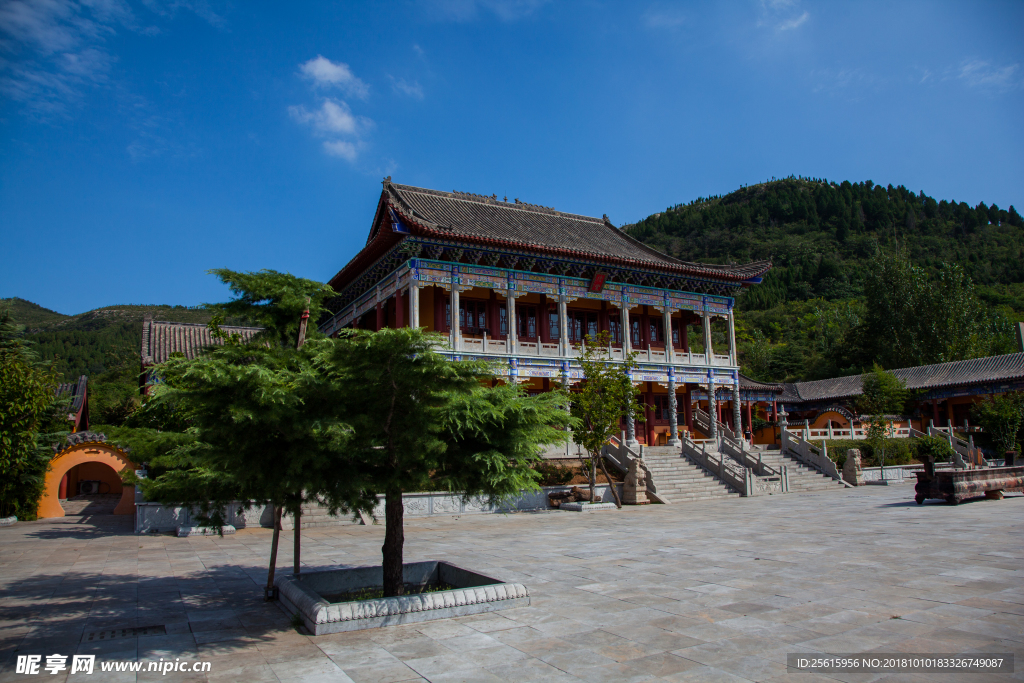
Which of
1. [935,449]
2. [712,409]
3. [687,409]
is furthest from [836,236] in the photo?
[712,409]

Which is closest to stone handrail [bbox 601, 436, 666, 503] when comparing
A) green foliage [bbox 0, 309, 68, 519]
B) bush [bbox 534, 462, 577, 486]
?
bush [bbox 534, 462, 577, 486]

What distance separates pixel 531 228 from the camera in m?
25.4

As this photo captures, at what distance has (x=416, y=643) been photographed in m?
5.36

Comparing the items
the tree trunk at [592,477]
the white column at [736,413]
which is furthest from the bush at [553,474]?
the white column at [736,413]

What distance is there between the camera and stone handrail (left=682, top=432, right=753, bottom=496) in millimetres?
19609

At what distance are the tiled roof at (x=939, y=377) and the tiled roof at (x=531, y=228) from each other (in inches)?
536

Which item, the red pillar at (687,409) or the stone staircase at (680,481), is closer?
the stone staircase at (680,481)

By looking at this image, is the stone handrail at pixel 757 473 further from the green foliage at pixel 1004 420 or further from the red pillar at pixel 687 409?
the green foliage at pixel 1004 420

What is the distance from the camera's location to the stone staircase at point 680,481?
61.4 feet

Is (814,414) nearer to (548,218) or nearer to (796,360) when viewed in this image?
(796,360)

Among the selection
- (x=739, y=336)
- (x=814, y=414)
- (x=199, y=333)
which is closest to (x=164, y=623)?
(x=199, y=333)

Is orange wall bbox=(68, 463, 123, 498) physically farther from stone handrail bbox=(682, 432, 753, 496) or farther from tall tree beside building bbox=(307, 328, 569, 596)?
tall tree beside building bbox=(307, 328, 569, 596)

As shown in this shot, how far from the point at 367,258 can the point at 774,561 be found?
56.7ft

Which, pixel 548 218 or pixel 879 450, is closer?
pixel 879 450
